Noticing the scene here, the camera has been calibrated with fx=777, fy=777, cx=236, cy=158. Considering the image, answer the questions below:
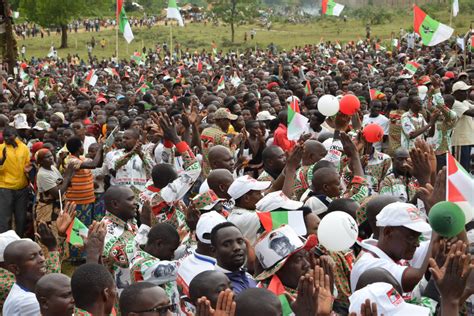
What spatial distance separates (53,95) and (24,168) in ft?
32.0

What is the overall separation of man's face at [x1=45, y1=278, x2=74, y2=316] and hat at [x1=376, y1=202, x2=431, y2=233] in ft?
6.19

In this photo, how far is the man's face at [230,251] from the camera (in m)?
4.87

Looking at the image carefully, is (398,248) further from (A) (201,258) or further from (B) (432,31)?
(B) (432,31)

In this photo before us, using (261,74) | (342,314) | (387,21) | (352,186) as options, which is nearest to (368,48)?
(261,74)

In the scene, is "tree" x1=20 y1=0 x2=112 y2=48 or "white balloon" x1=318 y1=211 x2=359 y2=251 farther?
"tree" x1=20 y1=0 x2=112 y2=48

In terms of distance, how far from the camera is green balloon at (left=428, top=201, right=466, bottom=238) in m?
4.11

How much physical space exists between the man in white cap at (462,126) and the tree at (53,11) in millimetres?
45938

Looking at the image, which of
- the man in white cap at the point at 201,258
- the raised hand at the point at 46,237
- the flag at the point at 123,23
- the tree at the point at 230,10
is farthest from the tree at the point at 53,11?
the man in white cap at the point at 201,258

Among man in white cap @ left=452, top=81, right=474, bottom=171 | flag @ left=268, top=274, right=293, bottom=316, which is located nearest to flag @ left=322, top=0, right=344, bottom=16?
man in white cap @ left=452, top=81, right=474, bottom=171

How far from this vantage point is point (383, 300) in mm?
3773

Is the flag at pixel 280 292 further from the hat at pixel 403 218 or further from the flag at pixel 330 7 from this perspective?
the flag at pixel 330 7

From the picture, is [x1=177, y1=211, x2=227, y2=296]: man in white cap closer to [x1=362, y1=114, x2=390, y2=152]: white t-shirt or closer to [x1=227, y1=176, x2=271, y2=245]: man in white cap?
[x1=227, y1=176, x2=271, y2=245]: man in white cap

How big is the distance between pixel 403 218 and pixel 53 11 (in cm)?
5292

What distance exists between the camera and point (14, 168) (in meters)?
9.41
